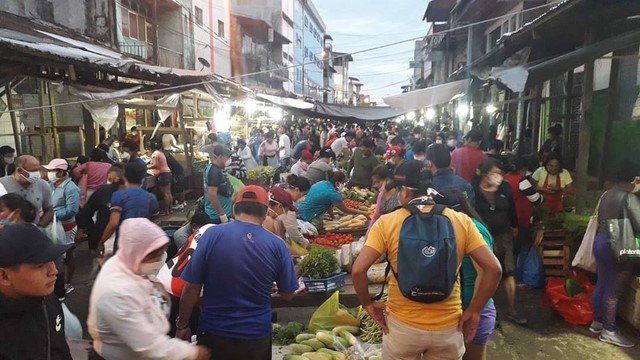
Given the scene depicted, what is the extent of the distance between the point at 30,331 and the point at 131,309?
0.43m

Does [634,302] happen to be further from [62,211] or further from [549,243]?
[62,211]

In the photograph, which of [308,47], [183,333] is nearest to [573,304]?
[183,333]

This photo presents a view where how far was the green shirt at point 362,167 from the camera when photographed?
1016 cm

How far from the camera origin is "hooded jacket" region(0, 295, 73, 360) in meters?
1.99

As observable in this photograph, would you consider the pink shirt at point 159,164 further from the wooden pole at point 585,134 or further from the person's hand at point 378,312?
the person's hand at point 378,312

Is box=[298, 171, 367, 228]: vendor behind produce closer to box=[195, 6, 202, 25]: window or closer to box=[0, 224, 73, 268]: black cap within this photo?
box=[0, 224, 73, 268]: black cap

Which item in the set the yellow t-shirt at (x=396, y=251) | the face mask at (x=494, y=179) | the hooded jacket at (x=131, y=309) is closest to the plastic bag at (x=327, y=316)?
the yellow t-shirt at (x=396, y=251)

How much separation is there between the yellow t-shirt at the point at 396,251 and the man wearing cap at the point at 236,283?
76cm

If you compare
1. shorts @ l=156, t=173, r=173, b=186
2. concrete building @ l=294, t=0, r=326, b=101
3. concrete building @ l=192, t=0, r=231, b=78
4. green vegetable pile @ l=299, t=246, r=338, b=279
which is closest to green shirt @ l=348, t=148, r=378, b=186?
shorts @ l=156, t=173, r=173, b=186

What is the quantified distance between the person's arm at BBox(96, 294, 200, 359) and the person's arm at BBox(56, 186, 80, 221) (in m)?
4.40

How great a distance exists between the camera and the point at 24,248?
2.13 m

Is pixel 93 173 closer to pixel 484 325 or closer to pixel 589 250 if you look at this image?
pixel 484 325

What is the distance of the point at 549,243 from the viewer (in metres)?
6.38

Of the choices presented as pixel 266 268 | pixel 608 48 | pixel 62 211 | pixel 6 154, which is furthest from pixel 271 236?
pixel 6 154
